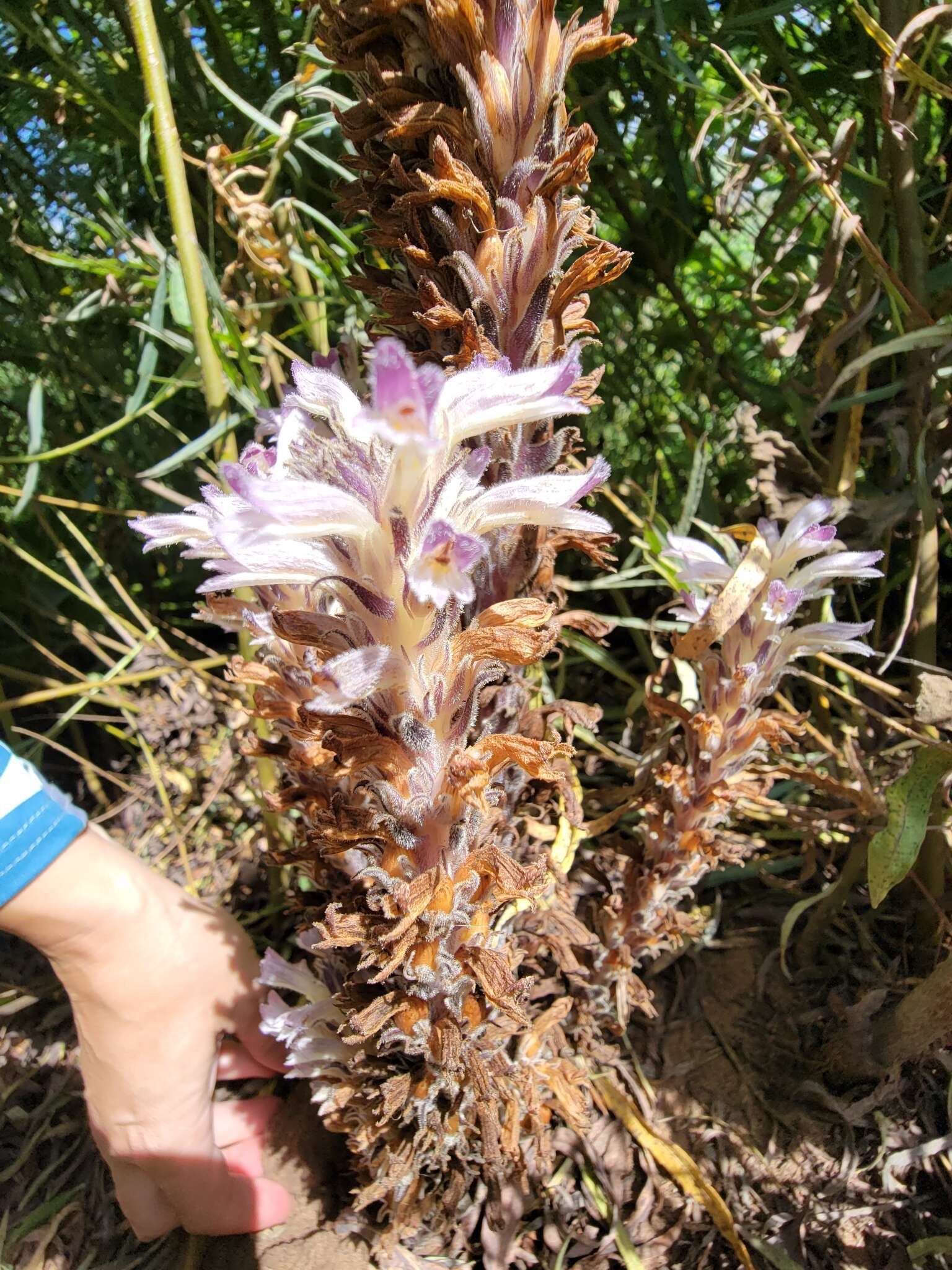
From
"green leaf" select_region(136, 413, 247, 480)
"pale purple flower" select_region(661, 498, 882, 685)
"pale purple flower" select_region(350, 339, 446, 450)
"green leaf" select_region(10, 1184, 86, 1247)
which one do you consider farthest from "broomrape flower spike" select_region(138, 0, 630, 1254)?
"green leaf" select_region(10, 1184, 86, 1247)

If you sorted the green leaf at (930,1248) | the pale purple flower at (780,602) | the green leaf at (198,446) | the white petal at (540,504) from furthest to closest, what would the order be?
1. the green leaf at (198,446)
2. the green leaf at (930,1248)
3. the pale purple flower at (780,602)
4. the white petal at (540,504)

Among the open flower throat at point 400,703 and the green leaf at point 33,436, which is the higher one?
the green leaf at point 33,436

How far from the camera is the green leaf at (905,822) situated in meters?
0.78

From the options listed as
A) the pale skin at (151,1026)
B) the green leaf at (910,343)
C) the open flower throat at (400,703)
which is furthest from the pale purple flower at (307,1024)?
the green leaf at (910,343)

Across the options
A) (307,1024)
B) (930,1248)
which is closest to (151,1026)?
(307,1024)

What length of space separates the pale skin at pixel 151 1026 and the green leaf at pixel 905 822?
0.81 metres

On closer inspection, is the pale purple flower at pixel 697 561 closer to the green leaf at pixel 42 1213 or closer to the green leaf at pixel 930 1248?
the green leaf at pixel 930 1248

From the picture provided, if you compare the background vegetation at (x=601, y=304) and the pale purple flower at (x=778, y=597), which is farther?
the background vegetation at (x=601, y=304)

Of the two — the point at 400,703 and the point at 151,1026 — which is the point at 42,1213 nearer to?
the point at 151,1026

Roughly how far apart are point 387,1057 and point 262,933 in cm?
54

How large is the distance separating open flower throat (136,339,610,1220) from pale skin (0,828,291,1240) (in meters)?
0.19

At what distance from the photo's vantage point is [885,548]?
45.3 inches

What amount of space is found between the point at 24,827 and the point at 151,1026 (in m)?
0.31

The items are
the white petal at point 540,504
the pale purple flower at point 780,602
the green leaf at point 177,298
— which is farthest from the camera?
the green leaf at point 177,298
